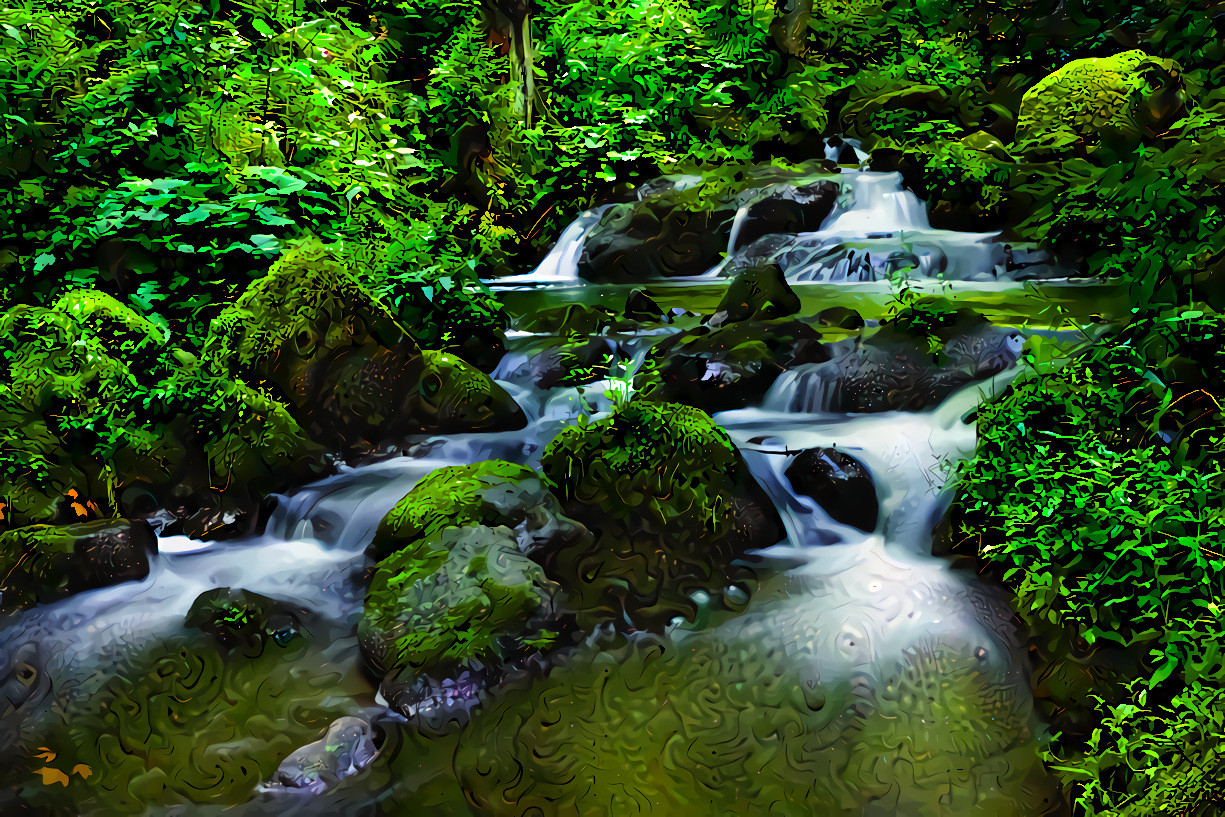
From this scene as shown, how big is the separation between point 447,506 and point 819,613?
2.03m

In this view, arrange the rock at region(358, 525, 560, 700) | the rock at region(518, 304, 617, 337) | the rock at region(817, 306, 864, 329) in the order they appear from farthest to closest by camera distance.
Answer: the rock at region(518, 304, 617, 337)
the rock at region(817, 306, 864, 329)
the rock at region(358, 525, 560, 700)

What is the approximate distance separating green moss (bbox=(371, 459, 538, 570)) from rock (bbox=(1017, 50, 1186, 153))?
715cm

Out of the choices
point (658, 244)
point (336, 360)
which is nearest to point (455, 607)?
point (336, 360)

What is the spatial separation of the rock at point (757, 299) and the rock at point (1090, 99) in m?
3.59

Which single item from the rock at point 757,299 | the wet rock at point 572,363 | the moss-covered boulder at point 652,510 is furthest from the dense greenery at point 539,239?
the rock at point 757,299

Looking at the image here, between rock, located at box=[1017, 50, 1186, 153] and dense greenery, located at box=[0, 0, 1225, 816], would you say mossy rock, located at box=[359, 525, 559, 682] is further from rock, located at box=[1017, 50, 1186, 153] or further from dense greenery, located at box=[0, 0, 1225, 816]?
rock, located at box=[1017, 50, 1186, 153]

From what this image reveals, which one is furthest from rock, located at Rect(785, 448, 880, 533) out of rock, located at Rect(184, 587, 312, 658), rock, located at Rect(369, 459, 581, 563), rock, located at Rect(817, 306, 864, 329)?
rock, located at Rect(184, 587, 312, 658)

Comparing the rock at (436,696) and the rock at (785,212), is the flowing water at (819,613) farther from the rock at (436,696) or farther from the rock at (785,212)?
the rock at (785,212)

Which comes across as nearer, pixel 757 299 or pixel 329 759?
pixel 329 759

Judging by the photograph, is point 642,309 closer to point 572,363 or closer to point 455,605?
point 572,363

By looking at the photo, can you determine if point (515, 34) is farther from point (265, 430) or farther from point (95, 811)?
point (95, 811)

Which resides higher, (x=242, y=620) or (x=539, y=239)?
(x=539, y=239)

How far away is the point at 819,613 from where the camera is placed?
448cm

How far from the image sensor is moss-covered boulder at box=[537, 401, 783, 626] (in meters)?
4.57
